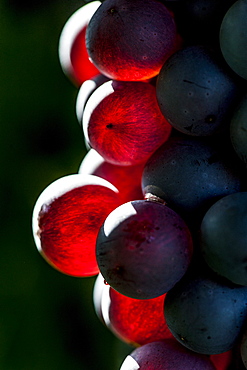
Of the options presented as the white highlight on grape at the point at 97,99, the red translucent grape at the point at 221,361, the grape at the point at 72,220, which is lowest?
the red translucent grape at the point at 221,361

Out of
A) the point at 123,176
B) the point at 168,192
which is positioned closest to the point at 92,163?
the point at 123,176

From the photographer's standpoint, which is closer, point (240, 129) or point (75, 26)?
point (240, 129)

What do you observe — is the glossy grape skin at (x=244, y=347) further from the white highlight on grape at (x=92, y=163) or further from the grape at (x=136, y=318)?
the white highlight on grape at (x=92, y=163)

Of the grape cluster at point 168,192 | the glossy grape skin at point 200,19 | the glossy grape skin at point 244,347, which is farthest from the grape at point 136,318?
the glossy grape skin at point 200,19

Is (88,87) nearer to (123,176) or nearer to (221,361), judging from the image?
(123,176)

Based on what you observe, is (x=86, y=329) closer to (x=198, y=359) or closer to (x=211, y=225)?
(x=198, y=359)

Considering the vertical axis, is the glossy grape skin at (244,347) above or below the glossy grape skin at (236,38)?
below

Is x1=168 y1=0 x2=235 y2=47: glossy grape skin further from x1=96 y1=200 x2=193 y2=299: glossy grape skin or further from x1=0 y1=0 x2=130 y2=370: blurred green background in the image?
x1=0 y1=0 x2=130 y2=370: blurred green background
